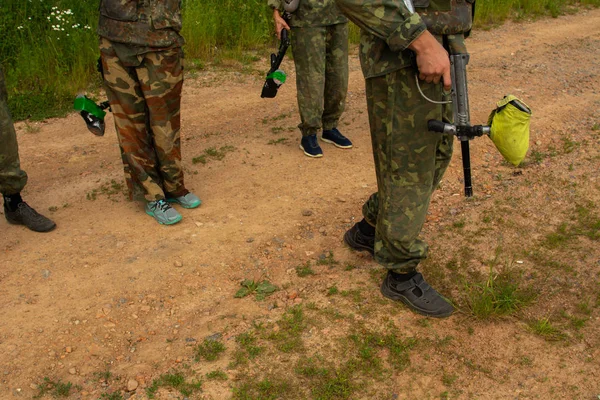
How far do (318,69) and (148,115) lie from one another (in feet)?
4.62

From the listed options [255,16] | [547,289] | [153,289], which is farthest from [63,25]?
[547,289]

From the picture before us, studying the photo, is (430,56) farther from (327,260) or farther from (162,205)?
(162,205)

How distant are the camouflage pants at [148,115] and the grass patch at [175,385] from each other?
61.7 inches

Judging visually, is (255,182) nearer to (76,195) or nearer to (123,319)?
(76,195)

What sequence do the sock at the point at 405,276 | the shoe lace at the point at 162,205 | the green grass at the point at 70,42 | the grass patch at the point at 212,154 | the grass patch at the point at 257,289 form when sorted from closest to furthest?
1. the sock at the point at 405,276
2. the grass patch at the point at 257,289
3. the shoe lace at the point at 162,205
4. the grass patch at the point at 212,154
5. the green grass at the point at 70,42

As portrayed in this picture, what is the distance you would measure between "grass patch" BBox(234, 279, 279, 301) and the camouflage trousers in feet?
2.11

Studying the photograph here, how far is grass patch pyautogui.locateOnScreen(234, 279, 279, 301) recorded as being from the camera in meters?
3.31

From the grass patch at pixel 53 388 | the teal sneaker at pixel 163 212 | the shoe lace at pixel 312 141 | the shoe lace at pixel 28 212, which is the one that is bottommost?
the grass patch at pixel 53 388

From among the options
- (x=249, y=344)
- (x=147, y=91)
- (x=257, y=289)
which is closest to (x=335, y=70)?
(x=147, y=91)

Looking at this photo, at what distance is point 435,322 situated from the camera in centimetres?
306

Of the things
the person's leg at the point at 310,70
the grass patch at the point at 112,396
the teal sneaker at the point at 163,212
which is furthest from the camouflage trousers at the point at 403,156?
the person's leg at the point at 310,70

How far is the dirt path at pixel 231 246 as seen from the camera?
Result: 283 centimetres

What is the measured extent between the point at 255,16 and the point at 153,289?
5199mm

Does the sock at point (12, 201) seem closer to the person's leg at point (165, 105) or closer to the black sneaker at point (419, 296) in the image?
the person's leg at point (165, 105)
